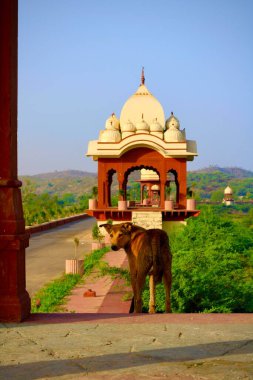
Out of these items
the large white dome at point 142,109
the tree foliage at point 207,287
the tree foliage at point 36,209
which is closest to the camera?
the tree foliage at point 207,287

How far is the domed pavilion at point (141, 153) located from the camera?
70.0 feet

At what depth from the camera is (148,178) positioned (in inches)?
1315

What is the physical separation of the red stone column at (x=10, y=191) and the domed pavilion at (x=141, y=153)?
15627 millimetres

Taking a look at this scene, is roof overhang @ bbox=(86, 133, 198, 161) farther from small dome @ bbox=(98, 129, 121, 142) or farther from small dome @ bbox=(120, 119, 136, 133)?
small dome @ bbox=(120, 119, 136, 133)

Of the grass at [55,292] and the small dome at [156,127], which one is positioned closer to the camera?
the grass at [55,292]

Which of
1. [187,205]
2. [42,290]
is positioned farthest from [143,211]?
[42,290]

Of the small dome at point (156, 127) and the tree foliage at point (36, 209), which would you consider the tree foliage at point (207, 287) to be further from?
the tree foliage at point (36, 209)

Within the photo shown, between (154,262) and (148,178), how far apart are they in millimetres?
27237

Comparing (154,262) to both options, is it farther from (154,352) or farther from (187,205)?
(187,205)

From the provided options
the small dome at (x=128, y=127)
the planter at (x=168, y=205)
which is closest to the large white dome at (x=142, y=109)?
the small dome at (x=128, y=127)

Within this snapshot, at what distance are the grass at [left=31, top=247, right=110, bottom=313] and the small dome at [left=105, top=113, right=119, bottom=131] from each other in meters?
9.22

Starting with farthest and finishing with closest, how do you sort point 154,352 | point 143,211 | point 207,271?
point 143,211 → point 207,271 → point 154,352

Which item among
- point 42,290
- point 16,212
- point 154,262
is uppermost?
point 16,212

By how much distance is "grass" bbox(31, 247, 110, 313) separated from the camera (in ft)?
30.2
